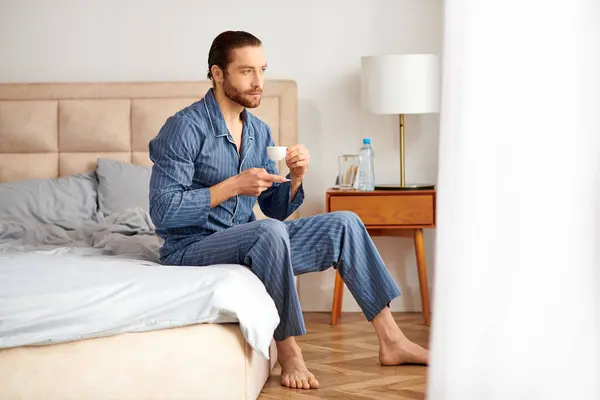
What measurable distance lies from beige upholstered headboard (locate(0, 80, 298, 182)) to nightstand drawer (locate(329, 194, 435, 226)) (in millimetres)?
524

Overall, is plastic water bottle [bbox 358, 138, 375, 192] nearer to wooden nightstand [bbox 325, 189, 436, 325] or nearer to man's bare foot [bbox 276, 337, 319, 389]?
wooden nightstand [bbox 325, 189, 436, 325]

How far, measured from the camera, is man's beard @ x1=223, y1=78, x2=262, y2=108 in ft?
9.59

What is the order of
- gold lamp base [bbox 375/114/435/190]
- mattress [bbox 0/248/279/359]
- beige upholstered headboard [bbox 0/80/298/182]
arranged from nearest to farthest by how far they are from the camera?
mattress [bbox 0/248/279/359] < gold lamp base [bbox 375/114/435/190] < beige upholstered headboard [bbox 0/80/298/182]

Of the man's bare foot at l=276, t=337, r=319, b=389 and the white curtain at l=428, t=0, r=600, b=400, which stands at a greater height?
the white curtain at l=428, t=0, r=600, b=400


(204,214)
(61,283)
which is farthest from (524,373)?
(204,214)

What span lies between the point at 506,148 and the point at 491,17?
0.20 m

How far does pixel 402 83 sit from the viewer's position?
13.1 feet

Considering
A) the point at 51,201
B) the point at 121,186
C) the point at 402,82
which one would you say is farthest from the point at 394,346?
the point at 51,201

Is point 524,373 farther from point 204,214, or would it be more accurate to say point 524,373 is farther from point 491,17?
point 204,214

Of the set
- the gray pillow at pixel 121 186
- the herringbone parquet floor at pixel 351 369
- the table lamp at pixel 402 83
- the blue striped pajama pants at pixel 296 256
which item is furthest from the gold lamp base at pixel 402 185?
the blue striped pajama pants at pixel 296 256

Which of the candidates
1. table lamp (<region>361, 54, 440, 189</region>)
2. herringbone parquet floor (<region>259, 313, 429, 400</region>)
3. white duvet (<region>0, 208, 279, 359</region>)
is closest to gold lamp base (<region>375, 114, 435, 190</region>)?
table lamp (<region>361, 54, 440, 189</region>)

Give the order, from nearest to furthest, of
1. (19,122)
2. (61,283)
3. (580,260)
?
1. (580,260)
2. (61,283)
3. (19,122)

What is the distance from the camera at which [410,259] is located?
4.43m

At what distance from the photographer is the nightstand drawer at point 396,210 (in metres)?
3.99
